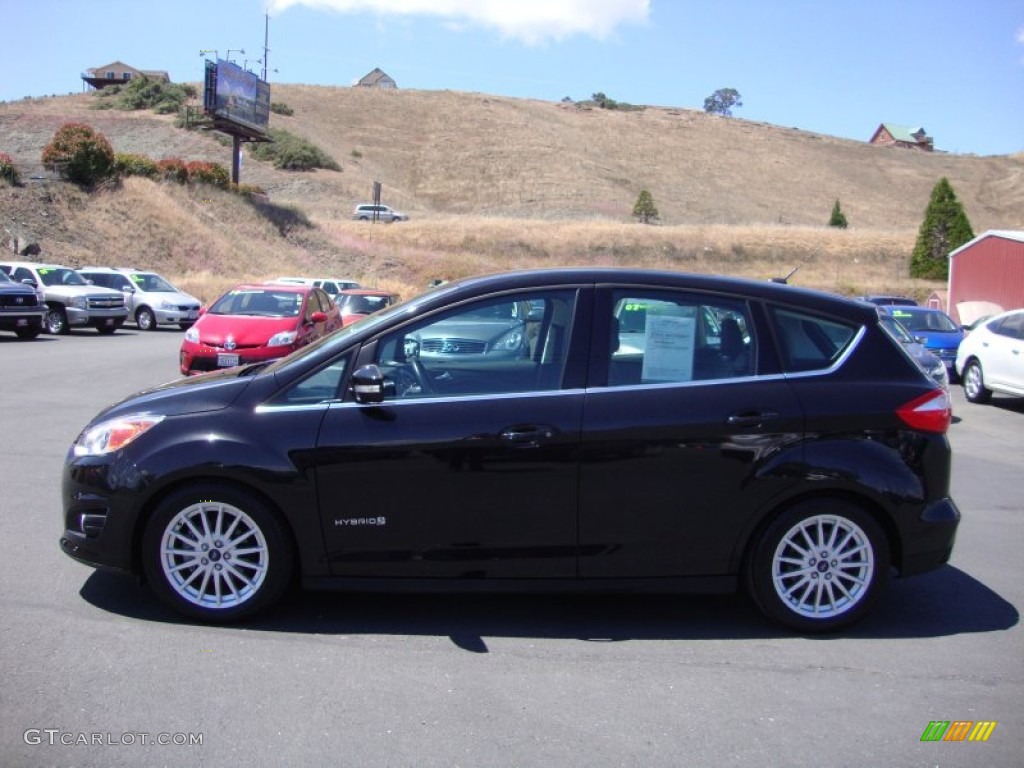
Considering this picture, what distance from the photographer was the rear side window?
5.09 meters

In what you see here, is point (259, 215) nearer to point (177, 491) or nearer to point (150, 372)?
point (150, 372)

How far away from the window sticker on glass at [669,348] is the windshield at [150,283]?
83.4 feet

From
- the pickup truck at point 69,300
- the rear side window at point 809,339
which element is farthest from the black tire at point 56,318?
the rear side window at point 809,339

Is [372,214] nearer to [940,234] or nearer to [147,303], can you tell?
[940,234]

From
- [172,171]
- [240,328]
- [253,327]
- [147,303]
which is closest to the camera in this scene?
[240,328]

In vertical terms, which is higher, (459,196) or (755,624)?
(459,196)

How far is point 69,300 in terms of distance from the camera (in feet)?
77.0

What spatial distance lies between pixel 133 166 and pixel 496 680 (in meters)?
45.8

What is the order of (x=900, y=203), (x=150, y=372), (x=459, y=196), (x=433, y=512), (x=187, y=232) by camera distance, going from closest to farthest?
(x=433, y=512)
(x=150, y=372)
(x=187, y=232)
(x=459, y=196)
(x=900, y=203)

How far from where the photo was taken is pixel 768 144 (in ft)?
344

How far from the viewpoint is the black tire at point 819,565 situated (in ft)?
16.3

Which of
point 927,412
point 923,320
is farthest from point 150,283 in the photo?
point 927,412

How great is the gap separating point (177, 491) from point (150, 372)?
12.2 meters

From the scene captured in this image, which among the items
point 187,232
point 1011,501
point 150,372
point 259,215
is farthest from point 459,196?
point 1011,501
